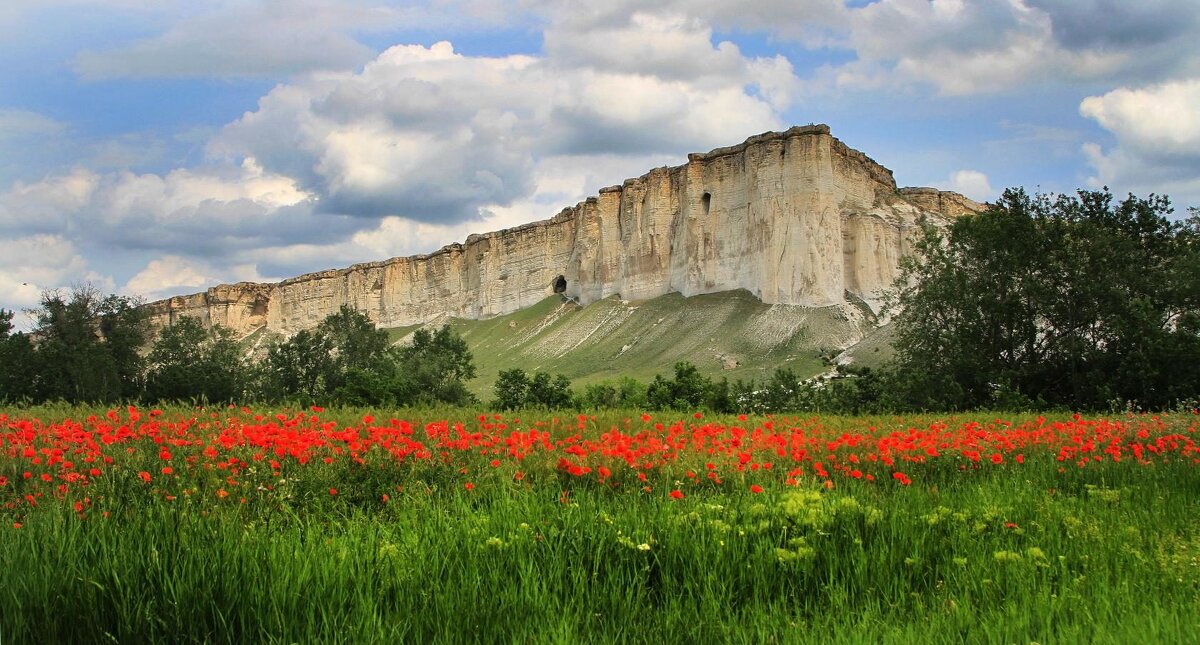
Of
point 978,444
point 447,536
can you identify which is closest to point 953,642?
point 447,536

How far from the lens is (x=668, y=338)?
88.6m

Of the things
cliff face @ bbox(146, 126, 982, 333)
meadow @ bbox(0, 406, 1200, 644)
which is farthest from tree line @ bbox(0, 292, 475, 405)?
cliff face @ bbox(146, 126, 982, 333)

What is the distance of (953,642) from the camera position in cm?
432

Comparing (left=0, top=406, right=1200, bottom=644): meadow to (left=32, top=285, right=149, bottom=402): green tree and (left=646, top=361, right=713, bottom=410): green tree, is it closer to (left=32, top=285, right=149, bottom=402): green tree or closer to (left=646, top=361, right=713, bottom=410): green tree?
(left=646, top=361, right=713, bottom=410): green tree

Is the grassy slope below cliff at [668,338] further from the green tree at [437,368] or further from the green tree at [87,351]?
the green tree at [87,351]

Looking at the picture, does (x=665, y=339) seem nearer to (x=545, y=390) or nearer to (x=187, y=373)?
(x=187, y=373)

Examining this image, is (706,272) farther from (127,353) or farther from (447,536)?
(447,536)

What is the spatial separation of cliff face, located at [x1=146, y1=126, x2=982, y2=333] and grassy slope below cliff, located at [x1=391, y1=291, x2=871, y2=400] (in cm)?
279

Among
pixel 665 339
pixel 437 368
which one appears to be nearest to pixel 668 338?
pixel 665 339

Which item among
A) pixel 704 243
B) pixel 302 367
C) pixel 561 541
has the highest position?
pixel 704 243

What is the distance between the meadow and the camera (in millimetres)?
4312

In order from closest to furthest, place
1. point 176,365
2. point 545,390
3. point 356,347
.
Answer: point 545,390 → point 176,365 → point 356,347

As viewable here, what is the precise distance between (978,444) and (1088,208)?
2493 cm

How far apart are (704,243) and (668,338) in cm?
1429
